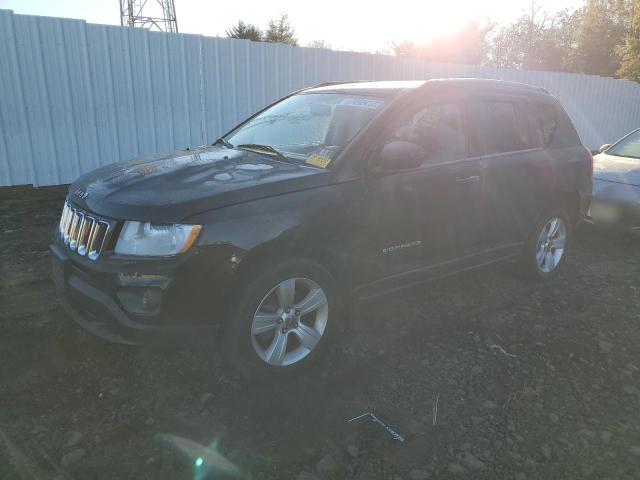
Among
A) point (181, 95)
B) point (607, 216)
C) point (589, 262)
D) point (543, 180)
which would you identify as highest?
point (181, 95)

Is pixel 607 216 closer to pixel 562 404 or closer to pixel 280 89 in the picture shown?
pixel 562 404

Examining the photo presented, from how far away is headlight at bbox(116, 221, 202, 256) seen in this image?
2.56 meters

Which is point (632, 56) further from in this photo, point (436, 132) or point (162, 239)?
point (162, 239)

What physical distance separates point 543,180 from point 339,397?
284 centimetres

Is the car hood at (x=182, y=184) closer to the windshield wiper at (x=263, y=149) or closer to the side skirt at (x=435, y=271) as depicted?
the windshield wiper at (x=263, y=149)

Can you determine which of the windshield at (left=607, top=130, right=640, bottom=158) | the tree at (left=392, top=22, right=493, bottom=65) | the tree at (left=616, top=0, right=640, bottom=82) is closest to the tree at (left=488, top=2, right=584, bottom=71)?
the tree at (left=392, top=22, right=493, bottom=65)

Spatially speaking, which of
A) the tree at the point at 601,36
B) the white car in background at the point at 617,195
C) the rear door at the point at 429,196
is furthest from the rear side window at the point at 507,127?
the tree at the point at 601,36

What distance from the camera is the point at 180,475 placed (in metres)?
2.28

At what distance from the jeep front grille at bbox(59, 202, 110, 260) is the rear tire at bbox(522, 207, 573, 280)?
3612 mm

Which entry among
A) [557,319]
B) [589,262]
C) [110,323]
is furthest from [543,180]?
[110,323]

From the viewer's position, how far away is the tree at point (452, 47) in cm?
4616

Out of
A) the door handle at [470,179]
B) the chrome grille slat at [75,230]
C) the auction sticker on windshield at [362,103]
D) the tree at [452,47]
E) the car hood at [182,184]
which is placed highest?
the tree at [452,47]

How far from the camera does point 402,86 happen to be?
143 inches

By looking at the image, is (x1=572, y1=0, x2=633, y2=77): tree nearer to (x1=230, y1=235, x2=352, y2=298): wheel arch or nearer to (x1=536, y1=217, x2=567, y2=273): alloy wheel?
(x1=536, y1=217, x2=567, y2=273): alloy wheel
